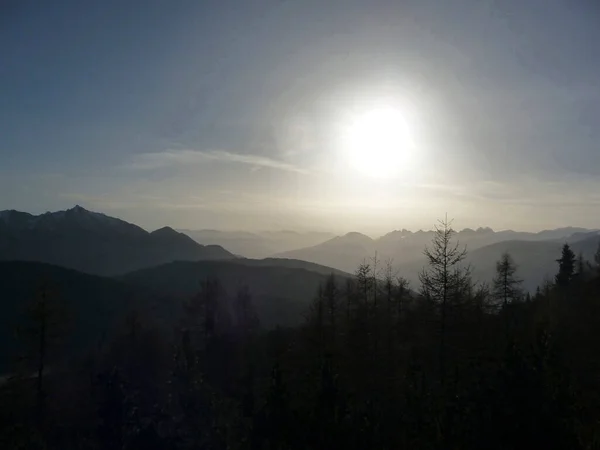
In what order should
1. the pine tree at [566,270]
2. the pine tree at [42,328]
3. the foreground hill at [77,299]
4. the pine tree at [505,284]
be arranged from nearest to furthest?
the pine tree at [42,328] → the pine tree at [505,284] → the pine tree at [566,270] → the foreground hill at [77,299]

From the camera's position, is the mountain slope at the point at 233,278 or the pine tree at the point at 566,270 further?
the mountain slope at the point at 233,278

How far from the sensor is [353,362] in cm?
2361

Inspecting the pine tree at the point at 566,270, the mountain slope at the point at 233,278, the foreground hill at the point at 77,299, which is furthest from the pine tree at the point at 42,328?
the mountain slope at the point at 233,278

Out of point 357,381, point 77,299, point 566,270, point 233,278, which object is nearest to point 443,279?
point 357,381

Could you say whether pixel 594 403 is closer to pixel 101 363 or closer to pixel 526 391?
pixel 526 391

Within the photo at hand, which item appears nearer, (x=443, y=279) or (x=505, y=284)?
(x=443, y=279)

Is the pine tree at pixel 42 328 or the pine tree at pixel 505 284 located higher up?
the pine tree at pixel 505 284

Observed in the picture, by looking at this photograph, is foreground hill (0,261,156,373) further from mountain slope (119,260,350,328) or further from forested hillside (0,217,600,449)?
mountain slope (119,260,350,328)

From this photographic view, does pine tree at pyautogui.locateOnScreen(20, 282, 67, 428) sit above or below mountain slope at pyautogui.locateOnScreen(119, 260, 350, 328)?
above

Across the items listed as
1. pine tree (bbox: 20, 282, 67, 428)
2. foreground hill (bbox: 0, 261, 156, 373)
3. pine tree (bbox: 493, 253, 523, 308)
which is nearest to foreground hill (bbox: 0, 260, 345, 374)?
foreground hill (bbox: 0, 261, 156, 373)

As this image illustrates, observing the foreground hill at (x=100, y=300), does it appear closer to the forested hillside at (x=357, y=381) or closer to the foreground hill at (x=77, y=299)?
the foreground hill at (x=77, y=299)

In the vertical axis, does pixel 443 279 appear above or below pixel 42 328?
above

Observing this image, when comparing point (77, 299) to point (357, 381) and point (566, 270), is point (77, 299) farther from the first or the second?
point (566, 270)

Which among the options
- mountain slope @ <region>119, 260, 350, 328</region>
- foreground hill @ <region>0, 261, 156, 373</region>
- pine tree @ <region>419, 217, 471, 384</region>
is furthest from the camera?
mountain slope @ <region>119, 260, 350, 328</region>
